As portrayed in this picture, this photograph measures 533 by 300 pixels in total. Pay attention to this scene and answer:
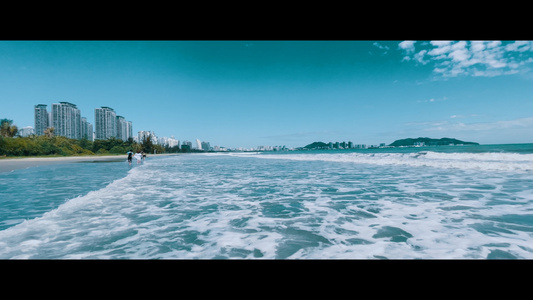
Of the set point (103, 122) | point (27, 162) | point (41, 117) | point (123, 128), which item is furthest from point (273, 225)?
point (123, 128)

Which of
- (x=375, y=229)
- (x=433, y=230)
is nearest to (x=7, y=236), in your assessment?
(x=375, y=229)

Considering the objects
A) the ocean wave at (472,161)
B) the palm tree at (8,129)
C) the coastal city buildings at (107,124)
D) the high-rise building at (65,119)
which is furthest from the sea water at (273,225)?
the high-rise building at (65,119)

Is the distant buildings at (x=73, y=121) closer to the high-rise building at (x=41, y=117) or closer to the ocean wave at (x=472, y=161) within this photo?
the high-rise building at (x=41, y=117)

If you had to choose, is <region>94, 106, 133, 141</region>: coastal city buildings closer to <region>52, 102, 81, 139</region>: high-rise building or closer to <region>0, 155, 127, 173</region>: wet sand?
<region>52, 102, 81, 139</region>: high-rise building

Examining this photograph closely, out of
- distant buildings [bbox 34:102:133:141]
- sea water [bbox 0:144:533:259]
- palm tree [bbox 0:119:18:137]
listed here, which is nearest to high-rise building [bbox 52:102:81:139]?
distant buildings [bbox 34:102:133:141]
